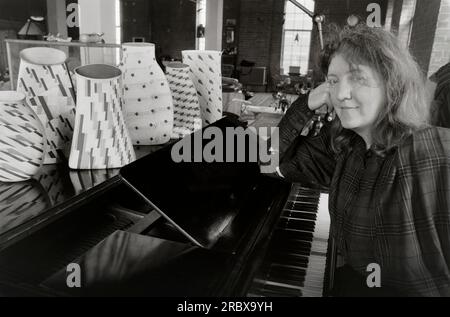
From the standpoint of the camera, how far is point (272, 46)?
591 inches

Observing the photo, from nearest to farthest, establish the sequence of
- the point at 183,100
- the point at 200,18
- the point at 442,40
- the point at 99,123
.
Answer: the point at 99,123, the point at 183,100, the point at 442,40, the point at 200,18

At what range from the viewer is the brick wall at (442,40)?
463 cm

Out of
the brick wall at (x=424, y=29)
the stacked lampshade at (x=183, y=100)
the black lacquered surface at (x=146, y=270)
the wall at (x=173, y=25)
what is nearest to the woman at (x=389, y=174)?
the black lacquered surface at (x=146, y=270)

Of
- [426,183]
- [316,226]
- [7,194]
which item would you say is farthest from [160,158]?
[426,183]

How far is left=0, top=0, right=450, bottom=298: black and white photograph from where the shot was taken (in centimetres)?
76

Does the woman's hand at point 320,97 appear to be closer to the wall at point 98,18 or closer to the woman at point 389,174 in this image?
the woman at point 389,174

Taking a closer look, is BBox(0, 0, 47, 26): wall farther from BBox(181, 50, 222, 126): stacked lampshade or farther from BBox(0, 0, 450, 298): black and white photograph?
BBox(0, 0, 450, 298): black and white photograph

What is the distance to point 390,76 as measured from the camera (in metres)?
1.04

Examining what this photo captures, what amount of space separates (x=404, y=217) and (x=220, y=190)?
0.49 metres

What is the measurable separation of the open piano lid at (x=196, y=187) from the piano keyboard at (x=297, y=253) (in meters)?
0.14

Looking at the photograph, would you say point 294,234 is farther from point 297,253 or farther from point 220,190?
point 220,190

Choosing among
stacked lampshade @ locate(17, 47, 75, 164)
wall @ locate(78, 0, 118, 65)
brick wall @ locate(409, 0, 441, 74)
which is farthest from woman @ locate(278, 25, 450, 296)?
brick wall @ locate(409, 0, 441, 74)

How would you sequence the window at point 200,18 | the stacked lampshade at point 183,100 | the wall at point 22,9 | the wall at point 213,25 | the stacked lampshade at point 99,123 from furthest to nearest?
the window at point 200,18 < the wall at point 22,9 < the wall at point 213,25 < the stacked lampshade at point 183,100 < the stacked lampshade at point 99,123

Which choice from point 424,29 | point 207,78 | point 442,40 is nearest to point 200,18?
point 424,29
